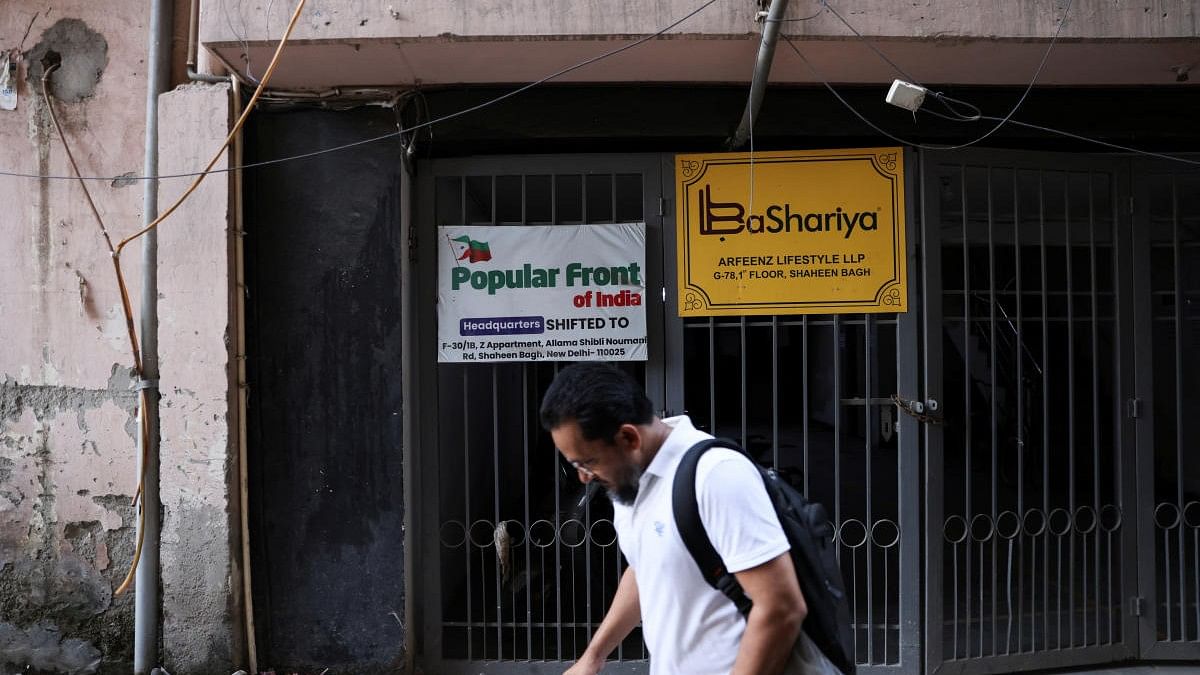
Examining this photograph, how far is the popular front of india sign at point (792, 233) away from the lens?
14.1ft

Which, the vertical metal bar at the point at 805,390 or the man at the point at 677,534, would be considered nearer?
the man at the point at 677,534

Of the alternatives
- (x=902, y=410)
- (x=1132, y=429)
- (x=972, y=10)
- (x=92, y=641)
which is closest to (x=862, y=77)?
(x=972, y=10)

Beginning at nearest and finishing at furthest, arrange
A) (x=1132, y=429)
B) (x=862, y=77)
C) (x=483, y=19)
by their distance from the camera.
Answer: (x=483, y=19), (x=862, y=77), (x=1132, y=429)

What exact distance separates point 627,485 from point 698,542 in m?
0.22

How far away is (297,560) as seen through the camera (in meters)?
4.23

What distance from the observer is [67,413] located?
4250 mm

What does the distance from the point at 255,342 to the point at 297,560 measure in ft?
3.53

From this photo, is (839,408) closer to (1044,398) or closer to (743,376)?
(743,376)

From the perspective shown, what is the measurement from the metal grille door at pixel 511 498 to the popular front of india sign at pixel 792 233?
23 centimetres

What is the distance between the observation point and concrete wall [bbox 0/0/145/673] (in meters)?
4.25

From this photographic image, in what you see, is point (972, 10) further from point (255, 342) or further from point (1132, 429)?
point (255, 342)

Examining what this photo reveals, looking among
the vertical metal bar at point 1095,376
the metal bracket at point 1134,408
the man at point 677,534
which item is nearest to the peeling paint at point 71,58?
the man at point 677,534

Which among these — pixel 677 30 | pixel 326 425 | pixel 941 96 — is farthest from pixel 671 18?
pixel 326 425

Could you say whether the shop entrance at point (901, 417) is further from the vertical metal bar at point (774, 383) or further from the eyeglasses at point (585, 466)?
the eyeglasses at point (585, 466)
